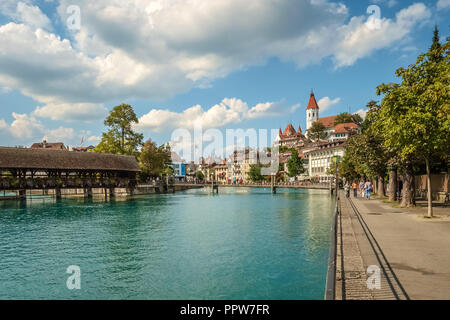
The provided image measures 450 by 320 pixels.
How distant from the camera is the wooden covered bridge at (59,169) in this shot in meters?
47.0

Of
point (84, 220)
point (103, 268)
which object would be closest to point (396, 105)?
point (103, 268)

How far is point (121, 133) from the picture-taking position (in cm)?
5822

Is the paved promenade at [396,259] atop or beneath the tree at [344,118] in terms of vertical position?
beneath

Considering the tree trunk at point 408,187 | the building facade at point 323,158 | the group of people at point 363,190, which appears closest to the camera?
the tree trunk at point 408,187

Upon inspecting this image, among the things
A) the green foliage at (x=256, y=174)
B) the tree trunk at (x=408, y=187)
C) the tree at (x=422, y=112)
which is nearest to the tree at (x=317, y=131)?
the green foliage at (x=256, y=174)

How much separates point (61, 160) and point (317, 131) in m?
91.8

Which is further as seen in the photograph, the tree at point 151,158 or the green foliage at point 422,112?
the tree at point 151,158

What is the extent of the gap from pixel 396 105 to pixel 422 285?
12782 mm

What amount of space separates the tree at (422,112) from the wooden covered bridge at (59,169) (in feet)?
151

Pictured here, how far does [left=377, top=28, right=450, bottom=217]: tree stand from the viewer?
15125 mm

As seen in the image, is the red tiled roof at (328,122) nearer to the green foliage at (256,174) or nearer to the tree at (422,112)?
the green foliage at (256,174)
